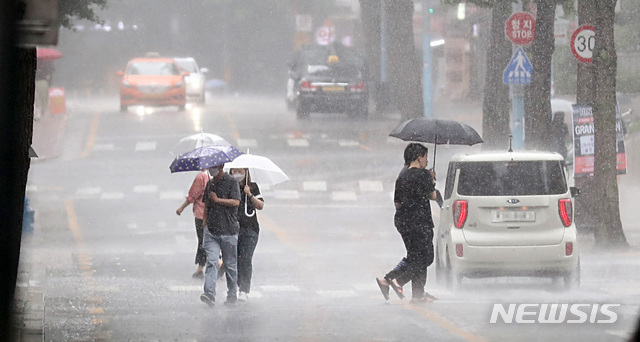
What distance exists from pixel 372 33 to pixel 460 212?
119 feet

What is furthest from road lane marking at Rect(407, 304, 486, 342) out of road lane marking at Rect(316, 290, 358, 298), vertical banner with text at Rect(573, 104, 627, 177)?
vertical banner with text at Rect(573, 104, 627, 177)

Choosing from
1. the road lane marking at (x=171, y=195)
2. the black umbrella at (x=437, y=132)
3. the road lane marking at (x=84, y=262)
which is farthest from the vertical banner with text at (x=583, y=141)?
the road lane marking at (x=171, y=195)

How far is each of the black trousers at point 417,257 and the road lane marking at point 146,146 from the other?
20227mm

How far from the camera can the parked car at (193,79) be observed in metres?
44.2

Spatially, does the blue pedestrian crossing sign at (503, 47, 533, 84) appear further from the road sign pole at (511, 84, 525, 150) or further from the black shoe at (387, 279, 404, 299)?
the black shoe at (387, 279, 404, 299)

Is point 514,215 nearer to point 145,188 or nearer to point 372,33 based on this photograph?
point 145,188

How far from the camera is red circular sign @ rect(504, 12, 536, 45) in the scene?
2406 centimetres

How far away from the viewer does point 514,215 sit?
13.4 meters

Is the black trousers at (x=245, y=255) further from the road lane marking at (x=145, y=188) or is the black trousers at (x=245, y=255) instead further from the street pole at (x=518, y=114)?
the street pole at (x=518, y=114)

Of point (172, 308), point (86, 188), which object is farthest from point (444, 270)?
point (86, 188)

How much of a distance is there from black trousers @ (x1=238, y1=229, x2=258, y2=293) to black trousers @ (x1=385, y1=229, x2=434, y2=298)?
1545 mm

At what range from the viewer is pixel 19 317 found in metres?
10.3

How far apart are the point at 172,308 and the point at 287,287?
7.34ft

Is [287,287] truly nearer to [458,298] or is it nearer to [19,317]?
[458,298]
